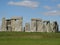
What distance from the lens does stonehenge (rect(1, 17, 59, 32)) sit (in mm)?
52875

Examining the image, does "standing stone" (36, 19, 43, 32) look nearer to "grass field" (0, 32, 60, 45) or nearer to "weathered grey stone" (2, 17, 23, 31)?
"weathered grey stone" (2, 17, 23, 31)

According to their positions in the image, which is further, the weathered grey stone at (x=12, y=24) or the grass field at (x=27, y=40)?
the weathered grey stone at (x=12, y=24)

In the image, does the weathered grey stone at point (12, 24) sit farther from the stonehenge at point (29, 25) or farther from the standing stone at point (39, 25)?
the standing stone at point (39, 25)

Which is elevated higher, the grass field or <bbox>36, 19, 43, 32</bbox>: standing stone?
<bbox>36, 19, 43, 32</bbox>: standing stone

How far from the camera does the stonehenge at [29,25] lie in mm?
52875

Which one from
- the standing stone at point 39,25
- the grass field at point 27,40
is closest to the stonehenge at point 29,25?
the standing stone at point 39,25

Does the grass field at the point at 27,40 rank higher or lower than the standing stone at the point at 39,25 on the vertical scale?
lower

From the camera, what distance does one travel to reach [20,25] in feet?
172

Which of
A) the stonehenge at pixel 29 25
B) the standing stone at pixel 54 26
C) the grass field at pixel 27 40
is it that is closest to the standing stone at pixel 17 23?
the stonehenge at pixel 29 25

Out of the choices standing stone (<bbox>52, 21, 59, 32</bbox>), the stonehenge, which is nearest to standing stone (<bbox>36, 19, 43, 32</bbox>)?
the stonehenge

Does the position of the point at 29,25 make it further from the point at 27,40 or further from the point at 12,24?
the point at 27,40

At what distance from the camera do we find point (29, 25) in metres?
53.7

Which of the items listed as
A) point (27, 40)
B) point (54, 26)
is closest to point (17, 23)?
point (54, 26)

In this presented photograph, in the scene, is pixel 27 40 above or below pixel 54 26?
below
